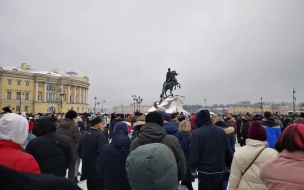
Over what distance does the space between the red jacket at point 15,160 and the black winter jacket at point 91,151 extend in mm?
2828

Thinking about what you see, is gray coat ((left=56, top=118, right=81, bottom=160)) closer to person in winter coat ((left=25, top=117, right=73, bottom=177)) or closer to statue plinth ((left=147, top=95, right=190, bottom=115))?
person in winter coat ((left=25, top=117, right=73, bottom=177))

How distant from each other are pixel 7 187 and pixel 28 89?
7171 centimetres

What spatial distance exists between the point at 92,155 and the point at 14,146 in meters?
2.87

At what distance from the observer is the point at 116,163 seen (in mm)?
3965

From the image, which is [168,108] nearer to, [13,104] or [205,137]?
[205,137]

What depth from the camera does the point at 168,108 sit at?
28719 mm

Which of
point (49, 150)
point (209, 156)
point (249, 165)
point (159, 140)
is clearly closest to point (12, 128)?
point (49, 150)

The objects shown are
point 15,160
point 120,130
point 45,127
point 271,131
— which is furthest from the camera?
point 271,131

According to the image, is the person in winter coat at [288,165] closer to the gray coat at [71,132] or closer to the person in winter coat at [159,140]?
the person in winter coat at [159,140]

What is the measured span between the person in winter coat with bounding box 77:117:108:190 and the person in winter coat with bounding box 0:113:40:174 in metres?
2.73

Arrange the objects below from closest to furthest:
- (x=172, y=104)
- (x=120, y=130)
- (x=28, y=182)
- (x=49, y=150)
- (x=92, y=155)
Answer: (x=28, y=182)
(x=49, y=150)
(x=120, y=130)
(x=92, y=155)
(x=172, y=104)

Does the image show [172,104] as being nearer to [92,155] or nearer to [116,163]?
[92,155]

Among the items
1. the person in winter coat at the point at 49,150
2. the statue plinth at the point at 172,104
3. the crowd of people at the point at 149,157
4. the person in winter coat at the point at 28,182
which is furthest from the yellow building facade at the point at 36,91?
the person in winter coat at the point at 28,182

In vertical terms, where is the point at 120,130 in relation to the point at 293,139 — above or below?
below
